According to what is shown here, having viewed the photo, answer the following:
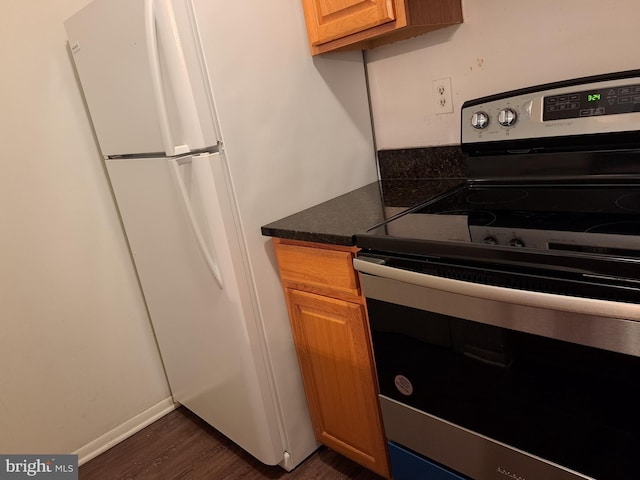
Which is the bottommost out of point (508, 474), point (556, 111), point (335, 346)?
point (508, 474)

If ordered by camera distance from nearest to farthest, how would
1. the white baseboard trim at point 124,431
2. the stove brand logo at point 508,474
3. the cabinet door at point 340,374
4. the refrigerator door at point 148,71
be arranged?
1. the stove brand logo at point 508,474
2. the refrigerator door at point 148,71
3. the cabinet door at point 340,374
4. the white baseboard trim at point 124,431

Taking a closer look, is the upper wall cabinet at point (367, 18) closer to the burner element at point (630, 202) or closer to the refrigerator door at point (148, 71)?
the refrigerator door at point (148, 71)

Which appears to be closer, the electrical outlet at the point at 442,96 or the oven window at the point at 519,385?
the oven window at the point at 519,385

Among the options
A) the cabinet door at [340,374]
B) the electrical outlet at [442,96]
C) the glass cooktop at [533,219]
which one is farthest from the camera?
the electrical outlet at [442,96]

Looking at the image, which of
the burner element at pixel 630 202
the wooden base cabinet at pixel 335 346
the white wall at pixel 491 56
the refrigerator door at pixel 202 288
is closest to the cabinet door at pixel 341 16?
the white wall at pixel 491 56

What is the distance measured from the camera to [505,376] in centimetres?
100

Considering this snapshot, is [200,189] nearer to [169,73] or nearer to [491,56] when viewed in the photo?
[169,73]

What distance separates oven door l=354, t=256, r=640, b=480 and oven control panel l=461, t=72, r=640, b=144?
581 mm

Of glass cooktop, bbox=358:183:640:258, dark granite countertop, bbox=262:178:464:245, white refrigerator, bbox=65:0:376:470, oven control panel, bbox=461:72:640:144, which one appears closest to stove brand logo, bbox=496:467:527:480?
glass cooktop, bbox=358:183:640:258

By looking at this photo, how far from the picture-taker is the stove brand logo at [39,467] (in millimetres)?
1639

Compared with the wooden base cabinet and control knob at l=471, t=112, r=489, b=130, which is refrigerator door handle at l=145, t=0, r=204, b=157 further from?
control knob at l=471, t=112, r=489, b=130

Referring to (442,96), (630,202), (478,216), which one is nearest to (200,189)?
(478,216)

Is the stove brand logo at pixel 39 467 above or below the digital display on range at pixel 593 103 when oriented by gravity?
below

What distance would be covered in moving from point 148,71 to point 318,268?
75 centimetres
